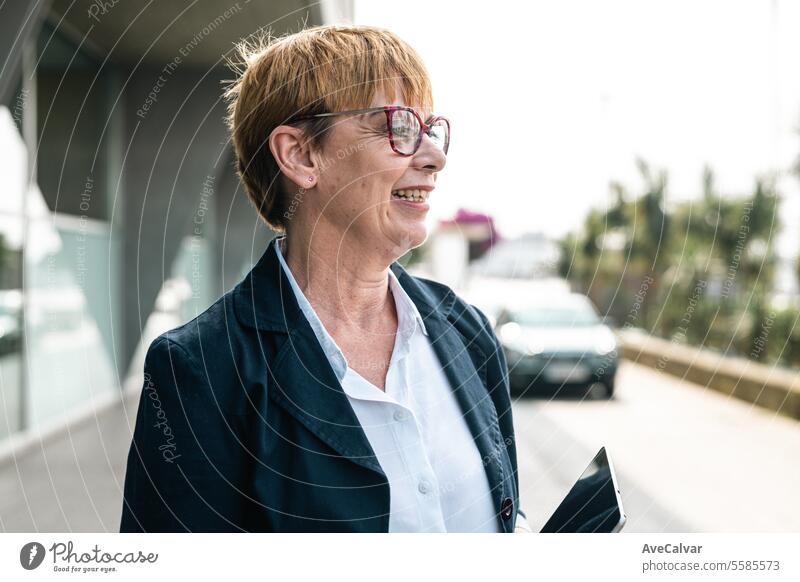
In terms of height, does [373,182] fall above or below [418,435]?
above

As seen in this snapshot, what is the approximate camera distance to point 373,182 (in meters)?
1.19

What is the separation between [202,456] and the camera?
1.07 m

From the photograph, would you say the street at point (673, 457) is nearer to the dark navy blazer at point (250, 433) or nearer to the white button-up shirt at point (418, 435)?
the white button-up shirt at point (418, 435)

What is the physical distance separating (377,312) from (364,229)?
17 cm

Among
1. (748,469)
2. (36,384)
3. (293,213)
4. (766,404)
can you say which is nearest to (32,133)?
(36,384)

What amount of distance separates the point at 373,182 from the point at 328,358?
0.28 metres

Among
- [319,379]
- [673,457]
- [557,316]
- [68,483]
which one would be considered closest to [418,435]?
[319,379]

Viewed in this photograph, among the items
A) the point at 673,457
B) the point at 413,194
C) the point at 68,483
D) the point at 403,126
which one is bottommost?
the point at 673,457

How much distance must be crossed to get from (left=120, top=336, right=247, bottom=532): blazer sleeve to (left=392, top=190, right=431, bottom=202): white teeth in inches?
15.7

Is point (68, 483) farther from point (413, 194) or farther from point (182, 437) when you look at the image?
point (413, 194)

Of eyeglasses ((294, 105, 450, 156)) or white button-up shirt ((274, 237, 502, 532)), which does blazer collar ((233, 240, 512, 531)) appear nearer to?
white button-up shirt ((274, 237, 502, 532))

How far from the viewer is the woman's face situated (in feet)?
3.89

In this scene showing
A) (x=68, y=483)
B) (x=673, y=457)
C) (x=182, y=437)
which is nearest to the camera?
(x=182, y=437)

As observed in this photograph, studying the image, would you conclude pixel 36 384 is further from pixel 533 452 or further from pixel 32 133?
pixel 533 452
